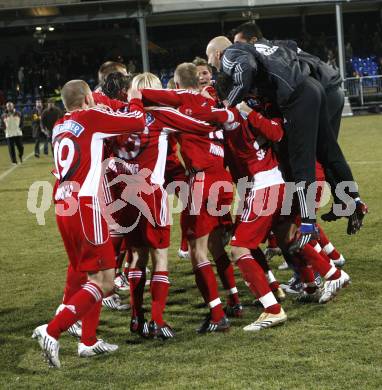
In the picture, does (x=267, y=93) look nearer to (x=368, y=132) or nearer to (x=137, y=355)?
(x=137, y=355)

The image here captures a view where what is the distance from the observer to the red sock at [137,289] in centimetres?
592

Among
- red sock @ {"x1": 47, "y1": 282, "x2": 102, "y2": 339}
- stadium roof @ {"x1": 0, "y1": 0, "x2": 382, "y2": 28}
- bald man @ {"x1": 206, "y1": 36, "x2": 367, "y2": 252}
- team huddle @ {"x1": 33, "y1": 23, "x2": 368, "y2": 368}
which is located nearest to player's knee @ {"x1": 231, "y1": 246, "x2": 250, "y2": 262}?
team huddle @ {"x1": 33, "y1": 23, "x2": 368, "y2": 368}

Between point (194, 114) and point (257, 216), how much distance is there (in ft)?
3.05

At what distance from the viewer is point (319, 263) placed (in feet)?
21.0

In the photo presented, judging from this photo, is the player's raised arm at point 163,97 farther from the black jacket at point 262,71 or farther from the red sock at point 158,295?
the red sock at point 158,295

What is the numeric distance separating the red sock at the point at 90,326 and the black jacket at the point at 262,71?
1744 millimetres

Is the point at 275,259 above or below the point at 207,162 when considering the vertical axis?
below

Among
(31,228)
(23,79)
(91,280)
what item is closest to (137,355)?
(91,280)

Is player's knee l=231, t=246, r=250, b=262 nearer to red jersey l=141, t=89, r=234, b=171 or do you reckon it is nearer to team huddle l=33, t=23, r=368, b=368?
team huddle l=33, t=23, r=368, b=368

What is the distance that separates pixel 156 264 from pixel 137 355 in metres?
0.76

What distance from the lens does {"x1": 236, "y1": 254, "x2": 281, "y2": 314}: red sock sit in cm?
578

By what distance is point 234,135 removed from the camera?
5832 mm

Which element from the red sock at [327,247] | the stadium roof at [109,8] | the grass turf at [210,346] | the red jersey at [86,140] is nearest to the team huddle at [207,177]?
the red jersey at [86,140]

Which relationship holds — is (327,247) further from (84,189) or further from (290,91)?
(84,189)
